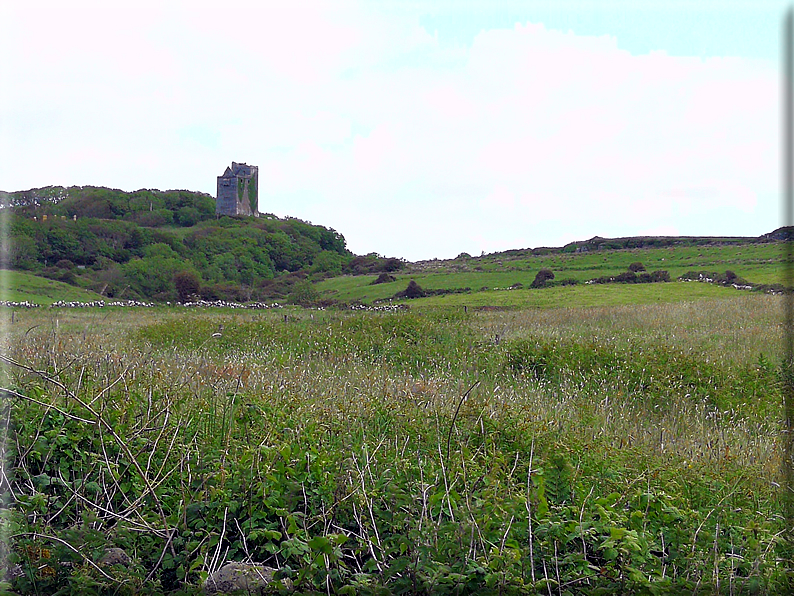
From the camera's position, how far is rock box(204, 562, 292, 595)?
9.96ft

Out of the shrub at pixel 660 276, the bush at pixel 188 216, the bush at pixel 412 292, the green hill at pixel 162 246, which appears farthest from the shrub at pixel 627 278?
the bush at pixel 188 216

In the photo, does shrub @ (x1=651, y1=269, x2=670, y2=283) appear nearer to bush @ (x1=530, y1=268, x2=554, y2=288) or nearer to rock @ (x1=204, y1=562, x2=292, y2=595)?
bush @ (x1=530, y1=268, x2=554, y2=288)

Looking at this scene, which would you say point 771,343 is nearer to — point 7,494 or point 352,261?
point 7,494

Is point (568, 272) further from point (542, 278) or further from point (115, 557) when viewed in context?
point (115, 557)

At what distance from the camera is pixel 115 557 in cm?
333

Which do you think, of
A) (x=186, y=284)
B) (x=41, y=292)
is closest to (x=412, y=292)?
(x=41, y=292)

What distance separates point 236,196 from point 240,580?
89.8 meters

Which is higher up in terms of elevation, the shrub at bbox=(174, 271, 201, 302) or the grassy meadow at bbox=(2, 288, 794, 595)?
the shrub at bbox=(174, 271, 201, 302)

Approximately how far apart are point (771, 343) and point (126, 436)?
11.3 m

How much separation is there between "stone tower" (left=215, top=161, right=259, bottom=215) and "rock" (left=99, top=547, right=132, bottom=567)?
8220cm

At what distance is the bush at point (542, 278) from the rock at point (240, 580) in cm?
3538

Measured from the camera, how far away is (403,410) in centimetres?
541

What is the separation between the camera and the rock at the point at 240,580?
3.04 meters

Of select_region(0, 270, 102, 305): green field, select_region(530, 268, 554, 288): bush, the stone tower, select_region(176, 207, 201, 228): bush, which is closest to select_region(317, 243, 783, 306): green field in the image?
select_region(530, 268, 554, 288): bush
